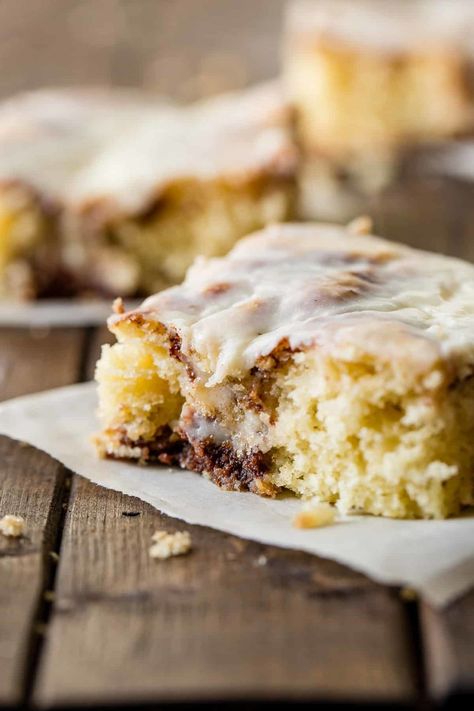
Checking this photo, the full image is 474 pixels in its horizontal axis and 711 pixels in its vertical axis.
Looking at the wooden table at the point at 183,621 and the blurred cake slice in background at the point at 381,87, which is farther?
the blurred cake slice in background at the point at 381,87

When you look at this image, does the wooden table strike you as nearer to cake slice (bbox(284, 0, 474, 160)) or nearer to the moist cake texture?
the moist cake texture

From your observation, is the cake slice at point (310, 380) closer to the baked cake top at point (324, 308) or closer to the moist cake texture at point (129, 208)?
the baked cake top at point (324, 308)

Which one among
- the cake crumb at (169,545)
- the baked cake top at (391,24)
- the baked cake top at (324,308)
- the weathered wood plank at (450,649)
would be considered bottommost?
the cake crumb at (169,545)

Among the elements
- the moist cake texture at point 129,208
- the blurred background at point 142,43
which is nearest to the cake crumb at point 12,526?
the moist cake texture at point 129,208

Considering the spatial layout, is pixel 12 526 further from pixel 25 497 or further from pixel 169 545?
pixel 169 545

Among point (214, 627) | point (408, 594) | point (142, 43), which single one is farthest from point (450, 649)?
point (142, 43)

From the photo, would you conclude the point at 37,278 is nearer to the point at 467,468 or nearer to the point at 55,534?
the point at 55,534
